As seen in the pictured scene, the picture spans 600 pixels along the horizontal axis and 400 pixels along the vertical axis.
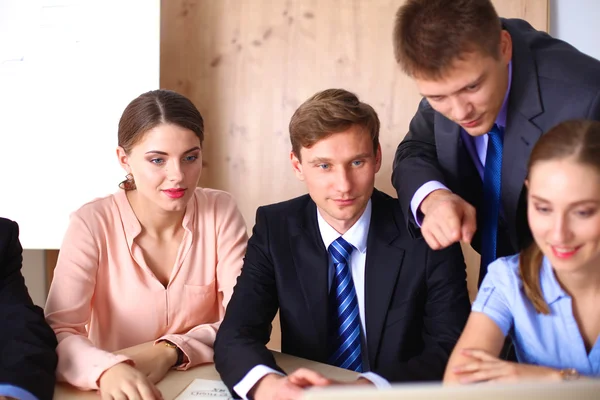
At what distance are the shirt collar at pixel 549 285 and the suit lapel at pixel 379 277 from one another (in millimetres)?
402

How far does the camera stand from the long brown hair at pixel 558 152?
1.35 m

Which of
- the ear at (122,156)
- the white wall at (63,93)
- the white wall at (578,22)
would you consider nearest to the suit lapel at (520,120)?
the ear at (122,156)

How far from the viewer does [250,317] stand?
1.79 m

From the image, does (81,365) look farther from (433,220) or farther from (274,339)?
(274,339)

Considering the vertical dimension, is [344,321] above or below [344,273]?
below

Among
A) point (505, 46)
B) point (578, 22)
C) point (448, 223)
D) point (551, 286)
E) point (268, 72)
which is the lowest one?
point (551, 286)

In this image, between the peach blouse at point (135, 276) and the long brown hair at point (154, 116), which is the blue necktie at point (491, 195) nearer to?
the peach blouse at point (135, 276)

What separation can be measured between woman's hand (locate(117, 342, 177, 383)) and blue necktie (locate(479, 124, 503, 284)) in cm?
89

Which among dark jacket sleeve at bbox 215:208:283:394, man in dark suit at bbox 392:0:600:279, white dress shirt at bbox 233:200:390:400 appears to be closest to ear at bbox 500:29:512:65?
man in dark suit at bbox 392:0:600:279

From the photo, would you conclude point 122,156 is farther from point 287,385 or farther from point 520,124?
point 520,124

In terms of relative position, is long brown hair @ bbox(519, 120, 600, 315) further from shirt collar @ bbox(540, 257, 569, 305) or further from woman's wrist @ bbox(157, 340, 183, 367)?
woman's wrist @ bbox(157, 340, 183, 367)

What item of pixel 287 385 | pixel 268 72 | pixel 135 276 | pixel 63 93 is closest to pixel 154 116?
pixel 135 276

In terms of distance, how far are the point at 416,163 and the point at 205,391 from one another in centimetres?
81

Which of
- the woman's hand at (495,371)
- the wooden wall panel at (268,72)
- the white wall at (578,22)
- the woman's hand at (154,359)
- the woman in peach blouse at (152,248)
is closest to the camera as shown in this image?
the woman's hand at (495,371)
